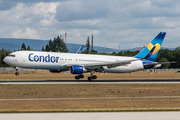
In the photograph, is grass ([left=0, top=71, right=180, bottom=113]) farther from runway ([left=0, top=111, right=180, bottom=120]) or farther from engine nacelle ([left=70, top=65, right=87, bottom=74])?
engine nacelle ([left=70, top=65, right=87, bottom=74])

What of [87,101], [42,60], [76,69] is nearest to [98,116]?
[87,101]

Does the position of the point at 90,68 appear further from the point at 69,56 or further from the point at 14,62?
the point at 14,62

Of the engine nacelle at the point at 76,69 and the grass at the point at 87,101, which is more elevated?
the engine nacelle at the point at 76,69

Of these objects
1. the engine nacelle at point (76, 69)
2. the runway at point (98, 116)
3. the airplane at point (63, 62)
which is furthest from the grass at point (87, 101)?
the airplane at point (63, 62)

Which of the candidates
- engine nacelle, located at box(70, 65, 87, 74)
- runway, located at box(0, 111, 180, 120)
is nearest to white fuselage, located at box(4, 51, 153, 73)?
engine nacelle, located at box(70, 65, 87, 74)

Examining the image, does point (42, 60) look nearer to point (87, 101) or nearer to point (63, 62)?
point (63, 62)

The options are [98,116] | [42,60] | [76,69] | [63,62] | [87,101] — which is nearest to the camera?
[98,116]

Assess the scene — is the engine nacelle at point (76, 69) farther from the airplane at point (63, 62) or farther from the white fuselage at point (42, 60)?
the white fuselage at point (42, 60)

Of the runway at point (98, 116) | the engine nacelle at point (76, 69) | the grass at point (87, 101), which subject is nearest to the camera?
the runway at point (98, 116)

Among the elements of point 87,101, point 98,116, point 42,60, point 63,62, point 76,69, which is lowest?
point 87,101

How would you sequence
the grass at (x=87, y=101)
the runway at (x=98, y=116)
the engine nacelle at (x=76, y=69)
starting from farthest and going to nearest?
1. the engine nacelle at (x=76, y=69)
2. the grass at (x=87, y=101)
3. the runway at (x=98, y=116)

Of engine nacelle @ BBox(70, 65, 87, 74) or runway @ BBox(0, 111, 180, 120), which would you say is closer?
runway @ BBox(0, 111, 180, 120)

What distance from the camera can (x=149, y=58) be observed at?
58.0 m

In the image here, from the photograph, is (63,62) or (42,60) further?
(63,62)
